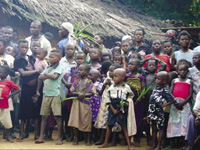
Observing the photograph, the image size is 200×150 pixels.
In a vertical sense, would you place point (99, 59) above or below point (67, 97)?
above

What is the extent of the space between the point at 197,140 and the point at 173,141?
0.89m

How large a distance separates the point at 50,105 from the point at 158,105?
1981 mm

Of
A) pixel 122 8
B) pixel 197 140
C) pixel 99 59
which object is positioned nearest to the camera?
pixel 197 140

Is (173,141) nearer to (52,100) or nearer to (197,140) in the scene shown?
(197,140)

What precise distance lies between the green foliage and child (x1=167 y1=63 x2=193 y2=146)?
13.1 meters

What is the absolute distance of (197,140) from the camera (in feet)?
18.3

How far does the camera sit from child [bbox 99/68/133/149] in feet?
20.6

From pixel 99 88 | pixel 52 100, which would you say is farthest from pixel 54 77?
pixel 99 88

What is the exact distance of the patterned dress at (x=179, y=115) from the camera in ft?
20.5

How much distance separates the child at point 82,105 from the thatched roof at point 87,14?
13.5 ft

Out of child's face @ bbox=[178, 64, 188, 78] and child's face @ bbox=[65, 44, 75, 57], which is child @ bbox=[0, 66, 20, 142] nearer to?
child's face @ bbox=[65, 44, 75, 57]

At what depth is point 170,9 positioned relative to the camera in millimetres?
19969

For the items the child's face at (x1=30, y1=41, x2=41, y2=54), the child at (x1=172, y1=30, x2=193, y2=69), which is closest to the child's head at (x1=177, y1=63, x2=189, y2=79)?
the child at (x1=172, y1=30, x2=193, y2=69)

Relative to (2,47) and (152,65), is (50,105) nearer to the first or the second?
(2,47)
